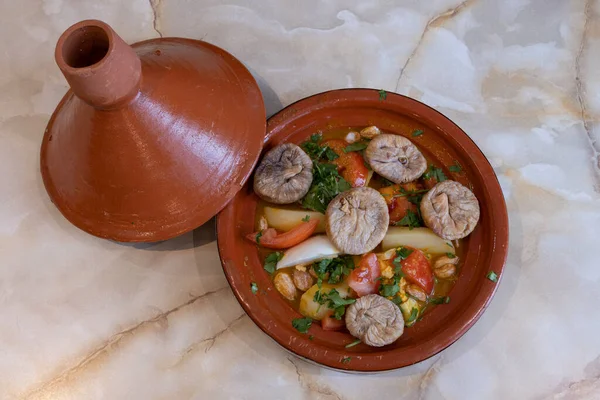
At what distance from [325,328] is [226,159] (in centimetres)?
53

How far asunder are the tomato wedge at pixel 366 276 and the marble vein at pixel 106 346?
42cm

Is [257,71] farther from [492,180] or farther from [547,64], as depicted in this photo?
[547,64]

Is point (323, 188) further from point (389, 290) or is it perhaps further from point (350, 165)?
point (389, 290)

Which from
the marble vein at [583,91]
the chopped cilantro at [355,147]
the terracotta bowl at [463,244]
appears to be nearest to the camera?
the terracotta bowl at [463,244]

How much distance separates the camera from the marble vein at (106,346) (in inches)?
65.2

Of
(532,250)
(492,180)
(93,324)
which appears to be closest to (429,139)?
(492,180)

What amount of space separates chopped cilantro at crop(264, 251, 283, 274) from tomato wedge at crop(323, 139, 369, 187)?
0.98 ft

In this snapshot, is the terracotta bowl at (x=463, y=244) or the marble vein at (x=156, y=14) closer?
the terracotta bowl at (x=463, y=244)

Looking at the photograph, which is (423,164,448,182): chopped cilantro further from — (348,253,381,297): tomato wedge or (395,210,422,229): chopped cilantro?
(348,253,381,297): tomato wedge

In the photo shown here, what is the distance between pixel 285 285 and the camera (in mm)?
1594

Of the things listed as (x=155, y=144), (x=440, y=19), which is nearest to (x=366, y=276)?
(x=155, y=144)

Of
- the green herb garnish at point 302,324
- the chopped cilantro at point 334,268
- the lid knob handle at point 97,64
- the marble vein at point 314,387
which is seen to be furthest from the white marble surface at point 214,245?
the lid knob handle at point 97,64

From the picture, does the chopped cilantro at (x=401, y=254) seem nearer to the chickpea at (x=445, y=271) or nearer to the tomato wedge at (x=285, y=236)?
the chickpea at (x=445, y=271)

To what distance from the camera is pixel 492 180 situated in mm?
1627
